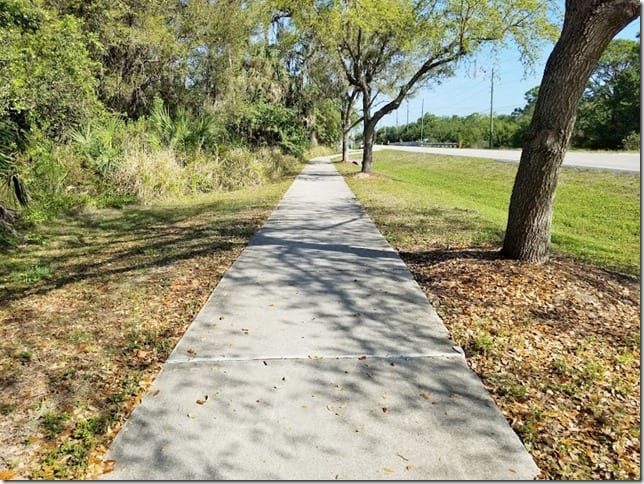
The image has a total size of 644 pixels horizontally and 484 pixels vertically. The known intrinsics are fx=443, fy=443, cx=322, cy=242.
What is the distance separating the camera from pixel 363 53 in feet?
56.3

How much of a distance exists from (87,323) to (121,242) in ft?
12.1

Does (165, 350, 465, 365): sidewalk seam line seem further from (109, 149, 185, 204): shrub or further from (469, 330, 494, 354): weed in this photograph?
(109, 149, 185, 204): shrub

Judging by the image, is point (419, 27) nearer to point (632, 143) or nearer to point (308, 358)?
point (308, 358)

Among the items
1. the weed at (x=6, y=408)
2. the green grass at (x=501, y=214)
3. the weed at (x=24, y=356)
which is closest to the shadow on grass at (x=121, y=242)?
the weed at (x=24, y=356)

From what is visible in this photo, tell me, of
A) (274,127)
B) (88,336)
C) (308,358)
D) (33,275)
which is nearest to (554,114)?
(308,358)

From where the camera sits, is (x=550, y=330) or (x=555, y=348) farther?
(x=550, y=330)

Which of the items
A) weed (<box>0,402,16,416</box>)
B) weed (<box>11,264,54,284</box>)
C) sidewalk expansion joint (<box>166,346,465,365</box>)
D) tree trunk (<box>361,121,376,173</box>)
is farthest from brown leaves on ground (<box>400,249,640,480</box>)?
tree trunk (<box>361,121,376,173</box>)

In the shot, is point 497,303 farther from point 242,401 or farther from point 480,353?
point 242,401

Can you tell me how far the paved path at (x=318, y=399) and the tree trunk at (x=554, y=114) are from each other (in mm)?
1668

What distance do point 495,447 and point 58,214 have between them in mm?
9867

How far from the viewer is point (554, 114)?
15.8ft

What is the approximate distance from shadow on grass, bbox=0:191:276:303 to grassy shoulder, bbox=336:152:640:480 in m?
3.12

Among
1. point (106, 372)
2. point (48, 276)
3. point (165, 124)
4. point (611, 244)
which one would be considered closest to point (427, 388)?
point (106, 372)

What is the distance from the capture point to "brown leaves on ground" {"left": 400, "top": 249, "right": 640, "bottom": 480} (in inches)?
100
